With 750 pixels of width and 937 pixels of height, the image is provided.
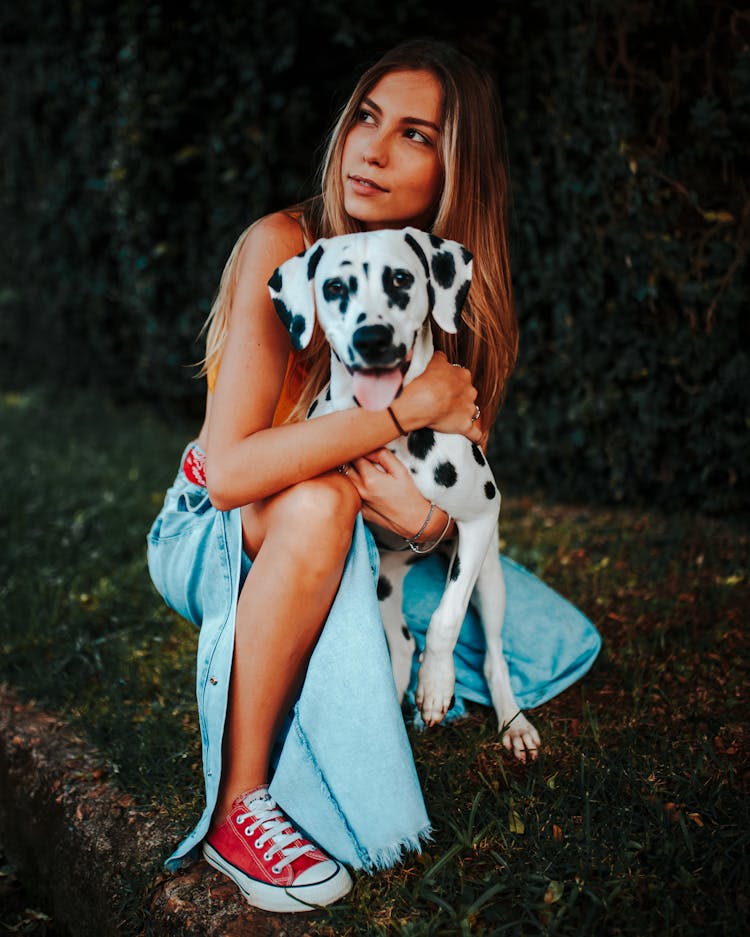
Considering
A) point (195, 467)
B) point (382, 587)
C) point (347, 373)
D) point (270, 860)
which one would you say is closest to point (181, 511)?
point (195, 467)

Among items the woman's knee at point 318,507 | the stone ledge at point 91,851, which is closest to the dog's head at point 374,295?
the woman's knee at point 318,507

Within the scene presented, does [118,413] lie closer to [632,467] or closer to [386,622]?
[632,467]

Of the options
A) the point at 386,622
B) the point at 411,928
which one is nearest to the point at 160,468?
the point at 386,622

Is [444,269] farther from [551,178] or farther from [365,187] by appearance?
[551,178]

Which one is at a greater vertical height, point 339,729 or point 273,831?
point 339,729

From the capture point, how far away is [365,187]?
7.97 ft

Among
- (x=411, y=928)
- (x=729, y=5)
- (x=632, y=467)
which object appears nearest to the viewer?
(x=411, y=928)

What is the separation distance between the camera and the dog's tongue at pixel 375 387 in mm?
2121

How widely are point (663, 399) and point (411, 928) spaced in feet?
9.59

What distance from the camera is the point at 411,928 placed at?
72.6 inches

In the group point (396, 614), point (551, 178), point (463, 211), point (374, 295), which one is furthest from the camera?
point (551, 178)

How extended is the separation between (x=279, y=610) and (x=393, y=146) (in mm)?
1290

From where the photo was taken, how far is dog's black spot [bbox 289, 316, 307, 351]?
2197 millimetres

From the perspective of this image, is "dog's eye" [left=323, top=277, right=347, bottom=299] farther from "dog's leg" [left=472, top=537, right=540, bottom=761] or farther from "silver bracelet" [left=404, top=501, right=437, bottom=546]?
"dog's leg" [left=472, top=537, right=540, bottom=761]
